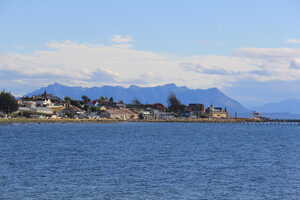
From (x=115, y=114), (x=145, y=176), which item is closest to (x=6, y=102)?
(x=115, y=114)

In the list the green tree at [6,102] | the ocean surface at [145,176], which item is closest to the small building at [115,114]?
the green tree at [6,102]

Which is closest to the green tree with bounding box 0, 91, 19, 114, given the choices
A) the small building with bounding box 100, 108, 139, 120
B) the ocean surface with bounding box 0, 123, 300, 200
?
the small building with bounding box 100, 108, 139, 120

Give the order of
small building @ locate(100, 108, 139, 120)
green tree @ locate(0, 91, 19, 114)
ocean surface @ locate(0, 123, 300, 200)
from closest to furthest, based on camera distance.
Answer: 1. ocean surface @ locate(0, 123, 300, 200)
2. green tree @ locate(0, 91, 19, 114)
3. small building @ locate(100, 108, 139, 120)

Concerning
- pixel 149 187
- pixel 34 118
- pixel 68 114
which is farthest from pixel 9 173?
pixel 68 114

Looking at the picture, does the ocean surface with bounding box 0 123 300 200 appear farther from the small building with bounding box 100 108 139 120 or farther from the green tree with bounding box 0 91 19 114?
the small building with bounding box 100 108 139 120

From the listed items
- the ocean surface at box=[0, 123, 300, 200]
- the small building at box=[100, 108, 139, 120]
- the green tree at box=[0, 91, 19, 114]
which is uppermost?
the green tree at box=[0, 91, 19, 114]

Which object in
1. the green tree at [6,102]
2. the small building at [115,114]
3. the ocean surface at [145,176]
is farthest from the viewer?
the small building at [115,114]

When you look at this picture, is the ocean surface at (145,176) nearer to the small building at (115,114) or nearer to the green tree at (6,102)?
the green tree at (6,102)

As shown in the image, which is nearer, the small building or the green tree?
the green tree

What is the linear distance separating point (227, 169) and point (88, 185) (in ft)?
42.4

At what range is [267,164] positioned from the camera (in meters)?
42.5

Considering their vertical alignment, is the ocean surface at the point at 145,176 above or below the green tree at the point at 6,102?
below

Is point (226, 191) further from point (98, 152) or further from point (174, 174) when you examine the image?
point (98, 152)

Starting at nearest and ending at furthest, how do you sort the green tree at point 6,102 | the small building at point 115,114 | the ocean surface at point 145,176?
1. the ocean surface at point 145,176
2. the green tree at point 6,102
3. the small building at point 115,114
